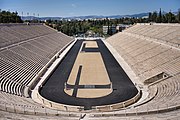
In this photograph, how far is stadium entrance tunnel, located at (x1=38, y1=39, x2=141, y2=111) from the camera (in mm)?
18953

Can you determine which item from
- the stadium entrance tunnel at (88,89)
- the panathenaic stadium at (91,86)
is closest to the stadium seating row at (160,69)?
the panathenaic stadium at (91,86)

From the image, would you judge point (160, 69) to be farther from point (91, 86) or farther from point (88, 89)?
point (88, 89)

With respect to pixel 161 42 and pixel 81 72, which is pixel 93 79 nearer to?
pixel 81 72

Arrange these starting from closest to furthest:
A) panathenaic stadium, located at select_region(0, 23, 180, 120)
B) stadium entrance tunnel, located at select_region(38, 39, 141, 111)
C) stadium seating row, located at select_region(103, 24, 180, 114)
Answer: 1. panathenaic stadium, located at select_region(0, 23, 180, 120)
2. stadium seating row, located at select_region(103, 24, 180, 114)
3. stadium entrance tunnel, located at select_region(38, 39, 141, 111)

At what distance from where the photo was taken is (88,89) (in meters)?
23.1

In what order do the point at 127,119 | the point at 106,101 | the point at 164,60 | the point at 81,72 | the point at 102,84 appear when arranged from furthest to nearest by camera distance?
the point at 81,72 → the point at 164,60 → the point at 102,84 → the point at 106,101 → the point at 127,119

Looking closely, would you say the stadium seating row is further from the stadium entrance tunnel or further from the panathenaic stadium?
the stadium entrance tunnel

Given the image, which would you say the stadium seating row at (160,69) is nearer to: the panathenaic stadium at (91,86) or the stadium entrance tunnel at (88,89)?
the panathenaic stadium at (91,86)

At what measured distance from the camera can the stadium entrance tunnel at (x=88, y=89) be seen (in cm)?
1895

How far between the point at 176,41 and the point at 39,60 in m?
19.5

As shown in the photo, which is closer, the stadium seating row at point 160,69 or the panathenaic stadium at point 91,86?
the panathenaic stadium at point 91,86

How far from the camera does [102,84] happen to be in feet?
81.1

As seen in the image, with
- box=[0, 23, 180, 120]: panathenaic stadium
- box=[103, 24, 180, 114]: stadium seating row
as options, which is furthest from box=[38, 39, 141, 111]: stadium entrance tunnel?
box=[103, 24, 180, 114]: stadium seating row

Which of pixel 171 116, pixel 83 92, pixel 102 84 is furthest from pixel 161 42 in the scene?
pixel 171 116
